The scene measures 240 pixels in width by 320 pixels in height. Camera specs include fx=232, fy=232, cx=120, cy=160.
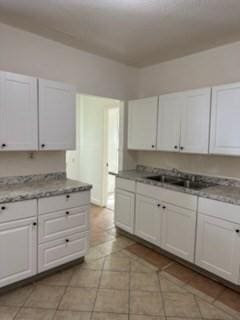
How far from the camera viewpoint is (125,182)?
3293 millimetres

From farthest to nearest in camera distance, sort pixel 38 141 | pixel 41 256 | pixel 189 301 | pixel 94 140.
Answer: pixel 94 140
pixel 38 141
pixel 41 256
pixel 189 301

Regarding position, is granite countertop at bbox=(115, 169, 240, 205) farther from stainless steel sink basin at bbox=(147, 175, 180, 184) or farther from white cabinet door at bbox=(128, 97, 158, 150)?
white cabinet door at bbox=(128, 97, 158, 150)

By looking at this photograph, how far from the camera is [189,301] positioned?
209 cm

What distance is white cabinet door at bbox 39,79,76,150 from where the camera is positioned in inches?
96.1

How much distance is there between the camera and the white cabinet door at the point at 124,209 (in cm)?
322

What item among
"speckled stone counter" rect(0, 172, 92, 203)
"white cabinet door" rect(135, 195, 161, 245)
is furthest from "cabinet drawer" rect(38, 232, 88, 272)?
"white cabinet door" rect(135, 195, 161, 245)

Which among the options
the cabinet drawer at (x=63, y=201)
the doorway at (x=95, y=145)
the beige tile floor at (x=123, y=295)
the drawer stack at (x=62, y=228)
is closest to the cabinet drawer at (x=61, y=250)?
the drawer stack at (x=62, y=228)

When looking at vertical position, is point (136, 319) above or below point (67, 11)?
below

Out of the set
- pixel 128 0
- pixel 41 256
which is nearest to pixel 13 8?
pixel 128 0

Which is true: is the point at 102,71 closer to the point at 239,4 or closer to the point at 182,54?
the point at 182,54

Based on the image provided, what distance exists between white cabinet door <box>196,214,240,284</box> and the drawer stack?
49.2 inches

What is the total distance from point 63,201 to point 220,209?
5.13ft

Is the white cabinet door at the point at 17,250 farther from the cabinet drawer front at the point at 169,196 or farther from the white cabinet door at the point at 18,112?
the cabinet drawer front at the point at 169,196

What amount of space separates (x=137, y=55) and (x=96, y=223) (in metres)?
2.70
